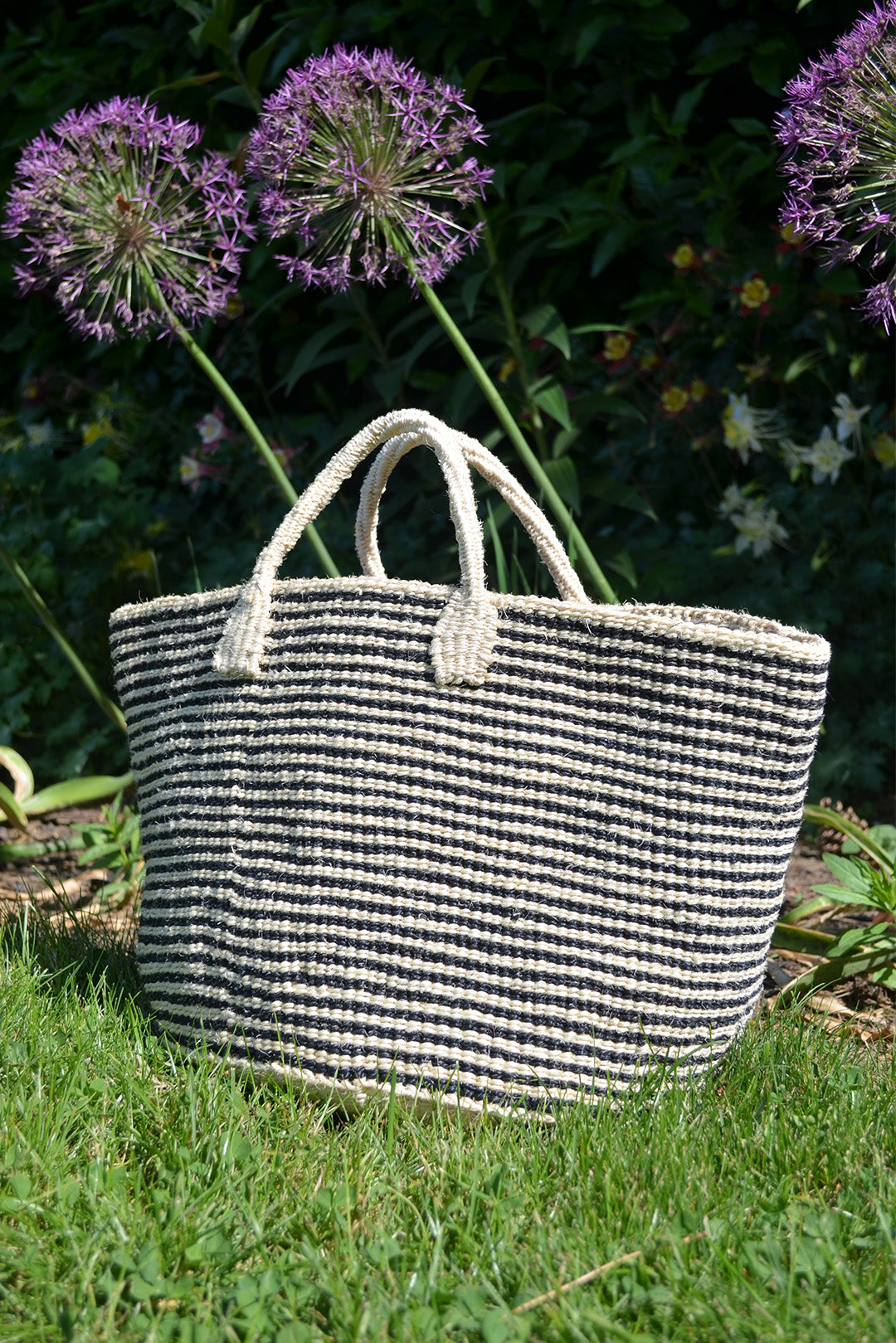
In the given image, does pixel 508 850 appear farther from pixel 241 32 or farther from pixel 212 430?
pixel 212 430

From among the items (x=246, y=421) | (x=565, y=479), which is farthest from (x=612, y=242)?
(x=246, y=421)

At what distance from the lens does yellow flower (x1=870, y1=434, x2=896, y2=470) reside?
267 centimetres

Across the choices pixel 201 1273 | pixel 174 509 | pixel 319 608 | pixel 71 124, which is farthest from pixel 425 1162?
pixel 174 509

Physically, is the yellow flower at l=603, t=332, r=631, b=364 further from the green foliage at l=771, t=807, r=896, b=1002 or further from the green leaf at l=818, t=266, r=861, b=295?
the green foliage at l=771, t=807, r=896, b=1002

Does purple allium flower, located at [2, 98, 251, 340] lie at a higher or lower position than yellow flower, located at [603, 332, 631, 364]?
higher

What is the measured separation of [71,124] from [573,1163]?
1848 mm

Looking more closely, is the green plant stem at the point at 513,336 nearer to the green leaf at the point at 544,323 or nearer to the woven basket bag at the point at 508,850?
the green leaf at the point at 544,323

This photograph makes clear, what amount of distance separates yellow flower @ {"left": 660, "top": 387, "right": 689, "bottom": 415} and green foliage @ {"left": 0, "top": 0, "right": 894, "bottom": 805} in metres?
0.03

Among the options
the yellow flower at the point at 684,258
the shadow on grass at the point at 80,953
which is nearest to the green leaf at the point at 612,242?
the yellow flower at the point at 684,258

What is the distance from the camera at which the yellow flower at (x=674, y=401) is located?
2889mm

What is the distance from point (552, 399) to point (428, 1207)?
186cm

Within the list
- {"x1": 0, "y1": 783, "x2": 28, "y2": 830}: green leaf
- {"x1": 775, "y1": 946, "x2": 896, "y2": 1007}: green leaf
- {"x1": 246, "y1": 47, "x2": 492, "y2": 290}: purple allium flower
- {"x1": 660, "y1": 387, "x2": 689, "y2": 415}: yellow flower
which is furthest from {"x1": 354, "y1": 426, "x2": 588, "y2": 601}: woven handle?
{"x1": 660, "y1": 387, "x2": 689, "y2": 415}: yellow flower

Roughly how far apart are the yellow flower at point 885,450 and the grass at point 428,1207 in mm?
1526

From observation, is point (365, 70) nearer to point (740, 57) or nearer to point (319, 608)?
point (319, 608)
